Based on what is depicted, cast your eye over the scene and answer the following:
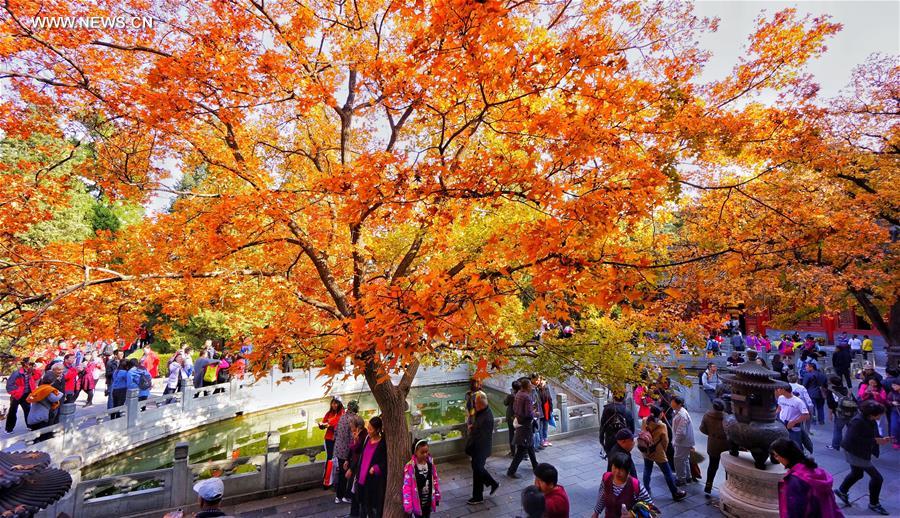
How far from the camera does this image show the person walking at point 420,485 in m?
5.85

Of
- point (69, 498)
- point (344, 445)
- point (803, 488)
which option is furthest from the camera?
point (344, 445)

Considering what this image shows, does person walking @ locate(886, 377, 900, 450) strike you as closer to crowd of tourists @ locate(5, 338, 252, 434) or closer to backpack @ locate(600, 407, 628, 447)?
backpack @ locate(600, 407, 628, 447)

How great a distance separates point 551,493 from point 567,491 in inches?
188

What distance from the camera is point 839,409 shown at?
869cm

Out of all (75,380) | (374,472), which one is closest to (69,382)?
(75,380)

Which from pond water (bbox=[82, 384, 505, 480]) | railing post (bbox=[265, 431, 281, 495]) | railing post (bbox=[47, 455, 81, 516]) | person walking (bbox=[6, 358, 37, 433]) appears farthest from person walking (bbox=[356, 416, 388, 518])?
person walking (bbox=[6, 358, 37, 433])

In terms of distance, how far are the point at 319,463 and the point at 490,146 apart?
7746 mm

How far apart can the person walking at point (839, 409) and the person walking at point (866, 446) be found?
24.6 inches

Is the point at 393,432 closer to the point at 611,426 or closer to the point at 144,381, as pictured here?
the point at 611,426

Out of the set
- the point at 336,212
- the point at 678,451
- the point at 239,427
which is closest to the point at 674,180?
the point at 336,212

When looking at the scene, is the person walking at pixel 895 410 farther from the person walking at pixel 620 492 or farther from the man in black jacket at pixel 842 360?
the person walking at pixel 620 492

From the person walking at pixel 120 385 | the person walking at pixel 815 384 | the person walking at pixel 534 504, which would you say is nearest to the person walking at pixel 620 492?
the person walking at pixel 534 504

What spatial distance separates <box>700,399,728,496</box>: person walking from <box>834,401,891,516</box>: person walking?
1.78 m

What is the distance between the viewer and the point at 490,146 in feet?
23.6
